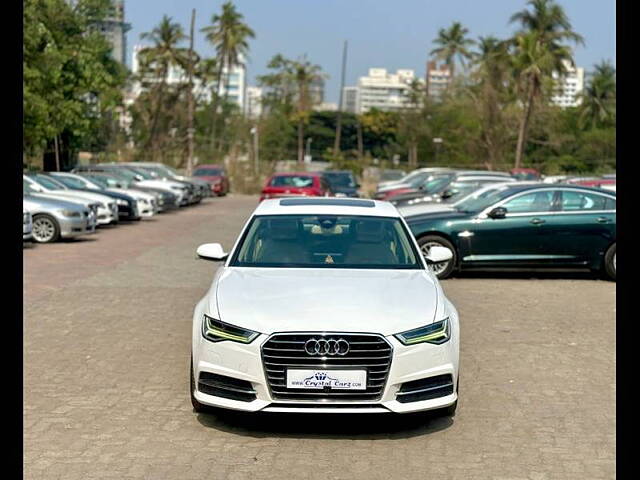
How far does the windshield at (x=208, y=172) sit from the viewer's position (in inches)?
2080

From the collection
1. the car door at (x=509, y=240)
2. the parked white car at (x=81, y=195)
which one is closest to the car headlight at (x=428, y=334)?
the car door at (x=509, y=240)

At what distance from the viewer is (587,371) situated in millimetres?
8938

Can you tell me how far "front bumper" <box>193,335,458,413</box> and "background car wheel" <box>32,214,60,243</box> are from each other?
51.6ft

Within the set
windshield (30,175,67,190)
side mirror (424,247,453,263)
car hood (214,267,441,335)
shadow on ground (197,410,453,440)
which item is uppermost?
windshield (30,175,67,190)

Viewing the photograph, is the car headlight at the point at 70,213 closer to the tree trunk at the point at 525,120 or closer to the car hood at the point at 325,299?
the car hood at the point at 325,299

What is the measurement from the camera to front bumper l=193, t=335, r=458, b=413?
6.43 m

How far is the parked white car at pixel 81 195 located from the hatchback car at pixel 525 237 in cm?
1145

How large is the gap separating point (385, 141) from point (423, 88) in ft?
38.1

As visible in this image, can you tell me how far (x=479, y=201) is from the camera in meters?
17.8

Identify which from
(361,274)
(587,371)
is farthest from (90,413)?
(587,371)

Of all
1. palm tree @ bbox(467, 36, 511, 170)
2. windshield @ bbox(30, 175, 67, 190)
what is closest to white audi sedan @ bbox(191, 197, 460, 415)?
windshield @ bbox(30, 175, 67, 190)

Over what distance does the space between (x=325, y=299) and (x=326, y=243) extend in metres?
1.45

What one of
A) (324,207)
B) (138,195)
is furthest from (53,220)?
(324,207)

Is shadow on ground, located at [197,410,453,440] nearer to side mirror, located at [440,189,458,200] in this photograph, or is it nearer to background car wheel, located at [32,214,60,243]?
background car wheel, located at [32,214,60,243]
